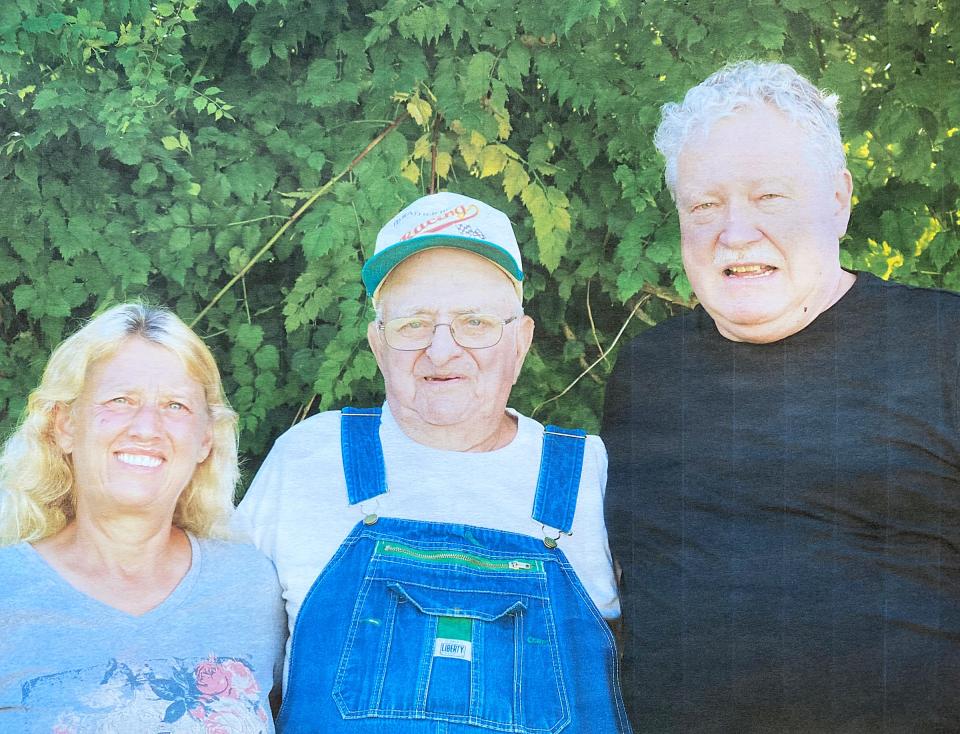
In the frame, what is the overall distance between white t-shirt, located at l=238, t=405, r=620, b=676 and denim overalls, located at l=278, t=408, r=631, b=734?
1.2 inches

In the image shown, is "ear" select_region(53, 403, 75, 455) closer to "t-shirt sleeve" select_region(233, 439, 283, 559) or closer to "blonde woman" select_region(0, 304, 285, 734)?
"blonde woman" select_region(0, 304, 285, 734)

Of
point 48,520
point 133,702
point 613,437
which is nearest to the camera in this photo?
point 133,702

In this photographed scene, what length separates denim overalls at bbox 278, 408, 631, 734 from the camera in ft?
6.32

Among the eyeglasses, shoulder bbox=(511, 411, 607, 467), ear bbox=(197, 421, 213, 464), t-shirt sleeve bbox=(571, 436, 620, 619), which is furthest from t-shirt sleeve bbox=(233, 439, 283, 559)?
t-shirt sleeve bbox=(571, 436, 620, 619)

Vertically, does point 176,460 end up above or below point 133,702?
above

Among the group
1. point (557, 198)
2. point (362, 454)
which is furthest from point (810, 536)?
point (557, 198)

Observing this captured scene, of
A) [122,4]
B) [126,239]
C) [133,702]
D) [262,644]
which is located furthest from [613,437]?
[122,4]

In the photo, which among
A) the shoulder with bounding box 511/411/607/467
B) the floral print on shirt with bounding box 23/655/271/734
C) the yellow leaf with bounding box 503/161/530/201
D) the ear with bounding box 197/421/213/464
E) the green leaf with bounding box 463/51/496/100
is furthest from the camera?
the yellow leaf with bounding box 503/161/530/201

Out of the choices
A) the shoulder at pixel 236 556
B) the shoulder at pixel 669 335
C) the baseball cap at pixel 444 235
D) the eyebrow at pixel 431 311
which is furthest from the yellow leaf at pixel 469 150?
the shoulder at pixel 236 556

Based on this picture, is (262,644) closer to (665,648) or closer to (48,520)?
(48,520)

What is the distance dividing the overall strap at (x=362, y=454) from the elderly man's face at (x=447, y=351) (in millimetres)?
70

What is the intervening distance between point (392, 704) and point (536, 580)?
0.37 meters

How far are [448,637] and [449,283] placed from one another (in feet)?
2.40

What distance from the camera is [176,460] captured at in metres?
2.06
